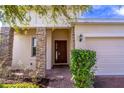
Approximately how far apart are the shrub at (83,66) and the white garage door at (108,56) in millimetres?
4215

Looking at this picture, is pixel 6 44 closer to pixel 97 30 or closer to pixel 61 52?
pixel 97 30

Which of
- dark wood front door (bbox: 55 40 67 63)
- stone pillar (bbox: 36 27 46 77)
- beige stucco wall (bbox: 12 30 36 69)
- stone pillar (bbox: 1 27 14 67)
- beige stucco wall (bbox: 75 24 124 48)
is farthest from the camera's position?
dark wood front door (bbox: 55 40 67 63)

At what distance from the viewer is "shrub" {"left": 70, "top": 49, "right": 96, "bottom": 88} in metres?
10.2

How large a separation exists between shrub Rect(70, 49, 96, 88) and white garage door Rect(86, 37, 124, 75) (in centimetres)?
421

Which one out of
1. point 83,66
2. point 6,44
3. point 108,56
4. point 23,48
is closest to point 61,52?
point 23,48

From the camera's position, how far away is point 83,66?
1027 centimetres


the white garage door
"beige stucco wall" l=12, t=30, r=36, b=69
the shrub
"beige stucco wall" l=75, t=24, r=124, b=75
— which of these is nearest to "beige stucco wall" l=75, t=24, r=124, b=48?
"beige stucco wall" l=75, t=24, r=124, b=75

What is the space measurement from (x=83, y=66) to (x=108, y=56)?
4706 mm

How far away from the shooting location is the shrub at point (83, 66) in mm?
10188

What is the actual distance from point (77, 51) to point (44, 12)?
2.37m

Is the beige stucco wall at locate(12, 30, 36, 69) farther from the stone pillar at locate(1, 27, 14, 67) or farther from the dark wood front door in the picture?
the dark wood front door

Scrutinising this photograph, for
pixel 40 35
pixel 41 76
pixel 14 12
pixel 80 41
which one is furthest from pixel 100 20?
pixel 14 12

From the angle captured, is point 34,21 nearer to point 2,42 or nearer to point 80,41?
point 2,42

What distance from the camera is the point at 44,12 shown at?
900cm
